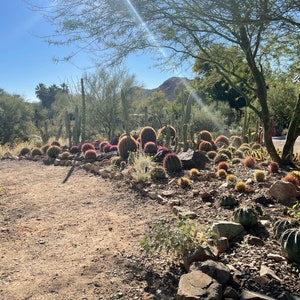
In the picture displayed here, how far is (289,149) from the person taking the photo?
8680 mm

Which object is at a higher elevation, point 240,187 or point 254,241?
point 240,187

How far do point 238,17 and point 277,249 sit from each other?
270 cm

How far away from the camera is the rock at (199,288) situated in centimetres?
310

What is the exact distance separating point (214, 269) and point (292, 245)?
0.89 meters

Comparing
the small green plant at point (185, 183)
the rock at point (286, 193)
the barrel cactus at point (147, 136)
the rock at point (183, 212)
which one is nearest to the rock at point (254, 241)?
the rock at point (183, 212)

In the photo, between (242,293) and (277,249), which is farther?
(277,249)

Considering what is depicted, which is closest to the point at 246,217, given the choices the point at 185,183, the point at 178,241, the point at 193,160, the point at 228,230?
the point at 228,230

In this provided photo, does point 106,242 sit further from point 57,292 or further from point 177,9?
point 177,9

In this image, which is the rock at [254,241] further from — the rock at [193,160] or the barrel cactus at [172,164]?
the rock at [193,160]

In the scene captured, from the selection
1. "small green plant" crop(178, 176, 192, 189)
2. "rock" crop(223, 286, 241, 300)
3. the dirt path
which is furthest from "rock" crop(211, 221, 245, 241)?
"small green plant" crop(178, 176, 192, 189)

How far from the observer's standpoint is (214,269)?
3.50m

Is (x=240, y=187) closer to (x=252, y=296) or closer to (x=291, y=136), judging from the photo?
(x=291, y=136)

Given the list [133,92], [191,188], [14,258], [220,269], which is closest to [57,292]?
[14,258]

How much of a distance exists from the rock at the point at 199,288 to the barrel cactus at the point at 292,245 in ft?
3.16
